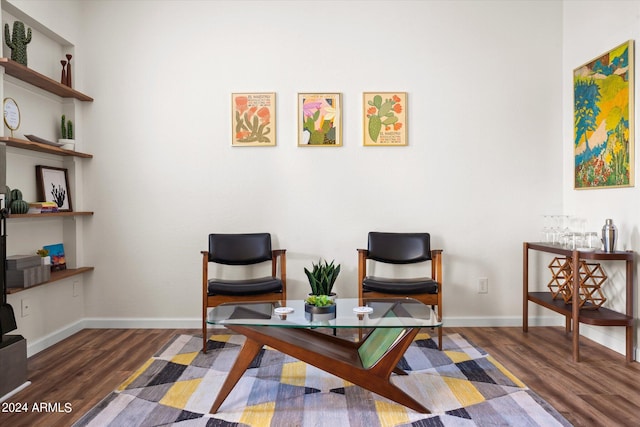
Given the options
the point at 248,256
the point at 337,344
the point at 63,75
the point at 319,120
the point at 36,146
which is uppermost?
the point at 63,75

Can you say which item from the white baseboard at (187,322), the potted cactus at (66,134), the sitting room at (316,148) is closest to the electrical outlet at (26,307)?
the sitting room at (316,148)

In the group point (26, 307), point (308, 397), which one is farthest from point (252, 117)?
point (308, 397)

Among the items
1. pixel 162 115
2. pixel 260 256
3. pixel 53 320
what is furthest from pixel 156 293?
pixel 162 115

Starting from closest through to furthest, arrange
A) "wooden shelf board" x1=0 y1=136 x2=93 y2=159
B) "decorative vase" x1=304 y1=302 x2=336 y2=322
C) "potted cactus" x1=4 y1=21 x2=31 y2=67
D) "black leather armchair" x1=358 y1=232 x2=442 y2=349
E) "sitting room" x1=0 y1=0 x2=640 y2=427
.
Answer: "decorative vase" x1=304 y1=302 x2=336 y2=322 → "wooden shelf board" x1=0 y1=136 x2=93 y2=159 → "potted cactus" x1=4 y1=21 x2=31 y2=67 → "black leather armchair" x1=358 y1=232 x2=442 y2=349 → "sitting room" x1=0 y1=0 x2=640 y2=427

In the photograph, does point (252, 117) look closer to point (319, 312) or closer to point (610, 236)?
point (319, 312)

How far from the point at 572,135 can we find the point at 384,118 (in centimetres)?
156

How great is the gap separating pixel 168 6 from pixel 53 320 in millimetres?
2701

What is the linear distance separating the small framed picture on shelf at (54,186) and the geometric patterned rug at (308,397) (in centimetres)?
154

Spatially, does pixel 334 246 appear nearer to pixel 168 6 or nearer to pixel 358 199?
pixel 358 199

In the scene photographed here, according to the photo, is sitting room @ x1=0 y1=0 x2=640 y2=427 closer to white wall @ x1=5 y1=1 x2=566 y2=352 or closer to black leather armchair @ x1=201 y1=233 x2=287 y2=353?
white wall @ x1=5 y1=1 x2=566 y2=352

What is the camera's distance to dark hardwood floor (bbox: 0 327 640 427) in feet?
7.42

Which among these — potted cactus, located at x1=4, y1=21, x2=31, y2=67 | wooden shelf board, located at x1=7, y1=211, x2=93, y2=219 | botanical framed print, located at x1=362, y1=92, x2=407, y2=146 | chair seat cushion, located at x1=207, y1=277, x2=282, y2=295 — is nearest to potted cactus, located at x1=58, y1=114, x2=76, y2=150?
wooden shelf board, located at x1=7, y1=211, x2=93, y2=219

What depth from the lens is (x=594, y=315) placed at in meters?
2.99

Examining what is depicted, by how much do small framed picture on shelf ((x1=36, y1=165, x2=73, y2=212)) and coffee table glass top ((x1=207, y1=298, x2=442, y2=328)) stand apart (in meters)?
1.81
